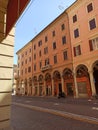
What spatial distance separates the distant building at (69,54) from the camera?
2058 centimetres

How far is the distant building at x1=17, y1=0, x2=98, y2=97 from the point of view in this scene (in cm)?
2058

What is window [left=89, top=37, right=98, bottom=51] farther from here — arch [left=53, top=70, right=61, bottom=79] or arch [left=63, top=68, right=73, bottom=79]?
arch [left=53, top=70, right=61, bottom=79]

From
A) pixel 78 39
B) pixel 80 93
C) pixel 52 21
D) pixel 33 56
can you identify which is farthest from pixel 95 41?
pixel 33 56

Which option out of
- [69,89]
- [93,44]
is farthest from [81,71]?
[93,44]

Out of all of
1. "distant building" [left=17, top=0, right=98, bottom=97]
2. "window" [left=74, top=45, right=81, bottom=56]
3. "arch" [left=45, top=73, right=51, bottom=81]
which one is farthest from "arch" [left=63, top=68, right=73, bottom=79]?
"arch" [left=45, top=73, right=51, bottom=81]

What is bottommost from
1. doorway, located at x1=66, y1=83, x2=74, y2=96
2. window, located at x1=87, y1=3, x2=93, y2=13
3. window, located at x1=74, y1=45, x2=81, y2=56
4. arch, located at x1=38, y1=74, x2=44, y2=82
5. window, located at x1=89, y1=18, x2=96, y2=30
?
doorway, located at x1=66, y1=83, x2=74, y2=96

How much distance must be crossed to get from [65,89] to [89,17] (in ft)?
48.0

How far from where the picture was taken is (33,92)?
37.1 meters

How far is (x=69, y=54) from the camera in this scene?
2477 cm

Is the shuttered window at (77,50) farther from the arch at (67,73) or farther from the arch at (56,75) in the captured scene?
the arch at (56,75)

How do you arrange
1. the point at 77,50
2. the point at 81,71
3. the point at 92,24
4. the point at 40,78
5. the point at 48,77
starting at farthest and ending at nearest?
the point at 40,78, the point at 48,77, the point at 77,50, the point at 81,71, the point at 92,24

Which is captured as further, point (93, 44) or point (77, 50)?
point (77, 50)

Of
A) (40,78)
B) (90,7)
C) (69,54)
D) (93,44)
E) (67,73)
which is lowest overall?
(40,78)

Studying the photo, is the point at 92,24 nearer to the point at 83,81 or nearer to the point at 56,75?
the point at 83,81
